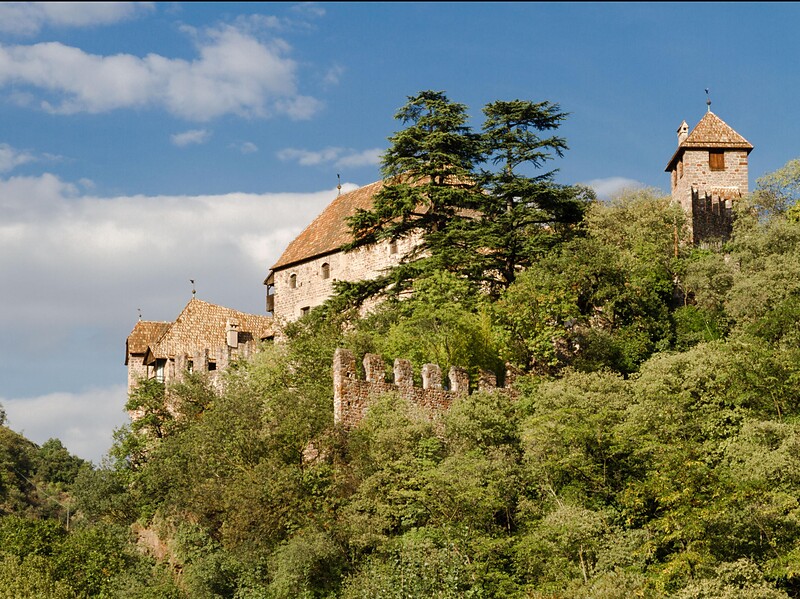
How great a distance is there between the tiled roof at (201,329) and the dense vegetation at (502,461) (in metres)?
9.47

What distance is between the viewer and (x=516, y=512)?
39.1m

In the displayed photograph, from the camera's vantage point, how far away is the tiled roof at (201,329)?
6575cm

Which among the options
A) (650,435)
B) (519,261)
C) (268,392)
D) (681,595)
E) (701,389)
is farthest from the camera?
(519,261)

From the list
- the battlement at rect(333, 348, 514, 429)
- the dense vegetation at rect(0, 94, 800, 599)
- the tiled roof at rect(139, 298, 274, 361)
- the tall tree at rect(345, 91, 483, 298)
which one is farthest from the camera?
the tiled roof at rect(139, 298, 274, 361)

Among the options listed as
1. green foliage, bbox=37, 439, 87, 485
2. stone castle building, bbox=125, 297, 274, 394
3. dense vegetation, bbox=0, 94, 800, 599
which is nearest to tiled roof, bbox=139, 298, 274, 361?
stone castle building, bbox=125, 297, 274, 394

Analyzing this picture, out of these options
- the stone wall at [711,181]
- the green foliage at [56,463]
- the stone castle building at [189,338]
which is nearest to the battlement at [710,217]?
the stone wall at [711,181]

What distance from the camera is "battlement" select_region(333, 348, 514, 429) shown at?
4312cm

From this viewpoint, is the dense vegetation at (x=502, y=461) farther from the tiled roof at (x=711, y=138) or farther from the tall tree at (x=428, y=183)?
the tiled roof at (x=711, y=138)

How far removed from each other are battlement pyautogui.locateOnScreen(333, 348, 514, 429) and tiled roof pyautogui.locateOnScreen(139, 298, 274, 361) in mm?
21379

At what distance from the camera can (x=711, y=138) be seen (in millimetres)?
66812

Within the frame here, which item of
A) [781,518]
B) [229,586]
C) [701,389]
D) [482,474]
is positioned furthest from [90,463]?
[781,518]

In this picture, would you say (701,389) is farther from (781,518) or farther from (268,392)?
(268,392)

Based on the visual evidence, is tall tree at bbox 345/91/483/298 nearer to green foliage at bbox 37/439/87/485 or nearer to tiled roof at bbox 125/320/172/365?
tiled roof at bbox 125/320/172/365

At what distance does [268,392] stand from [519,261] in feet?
40.0
